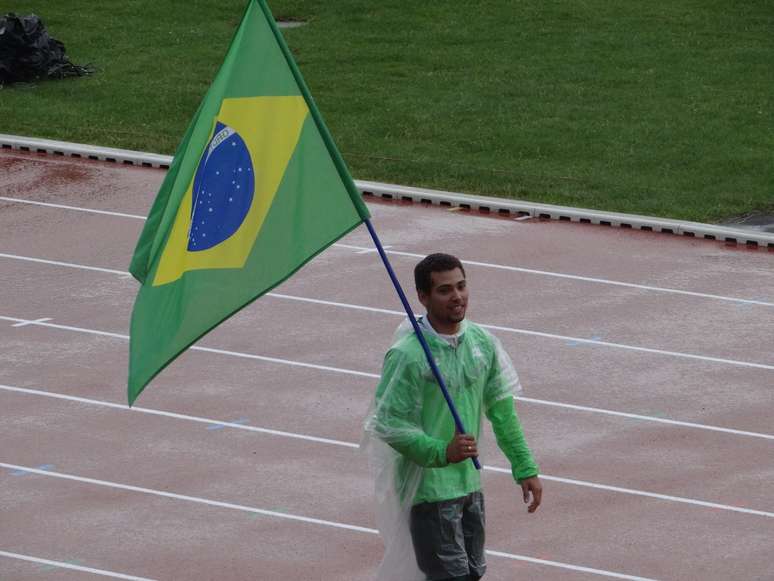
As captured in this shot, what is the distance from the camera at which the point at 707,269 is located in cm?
1709

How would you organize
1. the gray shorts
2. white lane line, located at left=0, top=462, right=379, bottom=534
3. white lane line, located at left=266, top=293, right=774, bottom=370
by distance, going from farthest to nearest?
1. white lane line, located at left=266, top=293, right=774, bottom=370
2. white lane line, located at left=0, top=462, right=379, bottom=534
3. the gray shorts

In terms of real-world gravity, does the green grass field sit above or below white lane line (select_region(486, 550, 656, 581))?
above

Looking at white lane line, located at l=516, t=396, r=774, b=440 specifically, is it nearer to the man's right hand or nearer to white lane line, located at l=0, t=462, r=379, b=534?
white lane line, located at l=0, t=462, r=379, b=534

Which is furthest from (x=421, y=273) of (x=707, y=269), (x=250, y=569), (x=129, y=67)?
(x=129, y=67)

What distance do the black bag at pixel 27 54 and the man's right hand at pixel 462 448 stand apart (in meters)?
19.5

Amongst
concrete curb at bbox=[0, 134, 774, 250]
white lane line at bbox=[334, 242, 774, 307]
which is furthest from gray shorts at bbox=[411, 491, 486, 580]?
concrete curb at bbox=[0, 134, 774, 250]

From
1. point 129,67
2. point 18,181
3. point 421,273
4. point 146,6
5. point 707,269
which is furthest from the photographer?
point 146,6

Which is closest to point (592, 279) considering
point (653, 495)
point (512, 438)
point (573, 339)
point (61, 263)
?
point (573, 339)

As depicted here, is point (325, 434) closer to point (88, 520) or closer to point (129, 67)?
point (88, 520)

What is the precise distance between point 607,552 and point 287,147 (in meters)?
3.80

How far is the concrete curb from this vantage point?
18.2 meters

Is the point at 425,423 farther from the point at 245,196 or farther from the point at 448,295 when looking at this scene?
the point at 245,196

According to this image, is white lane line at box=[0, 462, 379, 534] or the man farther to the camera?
white lane line at box=[0, 462, 379, 534]

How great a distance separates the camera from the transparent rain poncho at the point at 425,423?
7.56m
